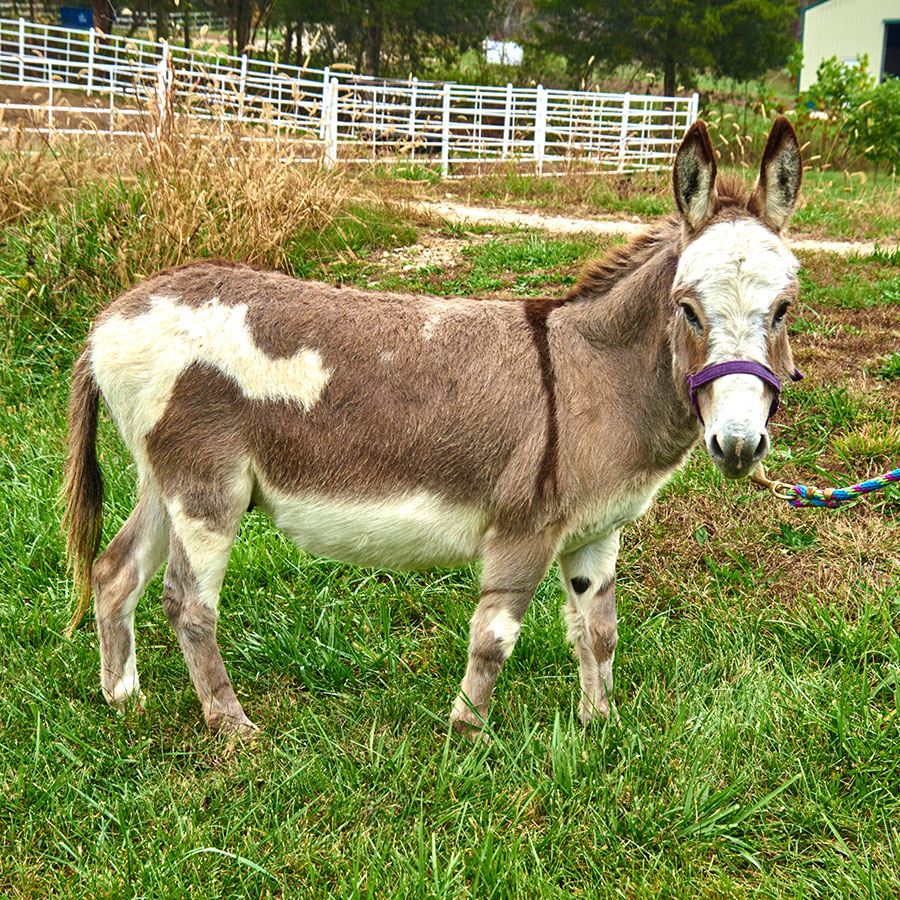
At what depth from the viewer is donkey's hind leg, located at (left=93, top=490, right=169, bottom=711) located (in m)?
3.02

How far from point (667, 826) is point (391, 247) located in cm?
581

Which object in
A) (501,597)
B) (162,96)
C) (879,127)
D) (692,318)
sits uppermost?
(879,127)

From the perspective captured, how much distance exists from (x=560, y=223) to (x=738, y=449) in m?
7.38

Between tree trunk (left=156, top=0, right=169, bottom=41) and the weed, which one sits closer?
the weed

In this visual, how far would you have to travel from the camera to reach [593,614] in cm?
301

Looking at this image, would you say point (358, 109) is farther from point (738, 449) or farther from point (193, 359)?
point (738, 449)

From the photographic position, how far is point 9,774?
262cm

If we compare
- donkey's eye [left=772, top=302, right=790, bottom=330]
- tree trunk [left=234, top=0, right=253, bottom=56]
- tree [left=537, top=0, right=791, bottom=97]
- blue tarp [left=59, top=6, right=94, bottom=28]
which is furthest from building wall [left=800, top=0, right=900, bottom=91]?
donkey's eye [left=772, top=302, right=790, bottom=330]

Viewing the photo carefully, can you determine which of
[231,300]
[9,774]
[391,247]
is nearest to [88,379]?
[231,300]

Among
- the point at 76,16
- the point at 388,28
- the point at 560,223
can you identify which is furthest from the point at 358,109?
the point at 76,16

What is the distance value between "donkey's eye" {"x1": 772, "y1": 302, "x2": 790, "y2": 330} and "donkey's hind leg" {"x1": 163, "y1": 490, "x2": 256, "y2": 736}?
64.9 inches

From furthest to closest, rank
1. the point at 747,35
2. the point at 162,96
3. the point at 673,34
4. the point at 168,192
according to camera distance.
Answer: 1. the point at 673,34
2. the point at 747,35
3. the point at 162,96
4. the point at 168,192

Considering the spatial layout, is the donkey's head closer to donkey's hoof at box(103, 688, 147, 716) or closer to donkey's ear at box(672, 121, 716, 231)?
donkey's ear at box(672, 121, 716, 231)

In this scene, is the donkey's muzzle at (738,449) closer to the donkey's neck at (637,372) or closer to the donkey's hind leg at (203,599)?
the donkey's neck at (637,372)
